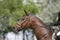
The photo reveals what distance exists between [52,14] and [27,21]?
14.2 metres

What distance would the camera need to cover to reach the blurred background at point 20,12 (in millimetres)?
15812

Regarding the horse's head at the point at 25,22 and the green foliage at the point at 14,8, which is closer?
the horse's head at the point at 25,22

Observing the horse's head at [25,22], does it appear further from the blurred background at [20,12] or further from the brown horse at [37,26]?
the blurred background at [20,12]

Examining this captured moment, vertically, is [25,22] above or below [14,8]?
above

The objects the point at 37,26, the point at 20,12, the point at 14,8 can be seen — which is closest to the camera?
the point at 37,26

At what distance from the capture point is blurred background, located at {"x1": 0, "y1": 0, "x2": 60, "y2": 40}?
51.9ft

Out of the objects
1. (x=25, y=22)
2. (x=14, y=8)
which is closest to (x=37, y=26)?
(x=25, y=22)

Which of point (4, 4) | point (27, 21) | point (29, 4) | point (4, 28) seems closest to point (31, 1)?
point (29, 4)

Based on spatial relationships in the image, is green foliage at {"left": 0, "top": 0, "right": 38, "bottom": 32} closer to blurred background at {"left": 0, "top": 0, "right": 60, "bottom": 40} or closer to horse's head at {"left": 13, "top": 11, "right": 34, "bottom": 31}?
blurred background at {"left": 0, "top": 0, "right": 60, "bottom": 40}

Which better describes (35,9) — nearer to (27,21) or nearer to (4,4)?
(4,4)

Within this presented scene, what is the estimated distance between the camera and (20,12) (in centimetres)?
1828

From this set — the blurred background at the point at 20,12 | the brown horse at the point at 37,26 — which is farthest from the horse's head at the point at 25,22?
the blurred background at the point at 20,12

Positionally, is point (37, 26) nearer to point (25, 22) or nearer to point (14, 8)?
point (25, 22)

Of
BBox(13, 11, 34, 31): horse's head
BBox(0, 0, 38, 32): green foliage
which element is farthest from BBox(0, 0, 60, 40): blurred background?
BBox(13, 11, 34, 31): horse's head
